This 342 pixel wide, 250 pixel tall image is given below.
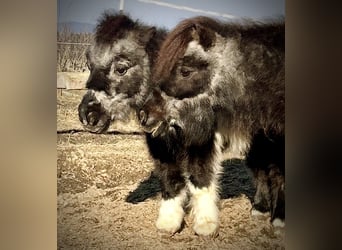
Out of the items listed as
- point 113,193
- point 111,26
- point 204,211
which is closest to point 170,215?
point 204,211

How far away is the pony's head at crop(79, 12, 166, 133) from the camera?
176 cm

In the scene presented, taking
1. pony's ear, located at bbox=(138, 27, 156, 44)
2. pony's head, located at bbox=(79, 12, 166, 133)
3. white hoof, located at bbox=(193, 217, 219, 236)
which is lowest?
white hoof, located at bbox=(193, 217, 219, 236)

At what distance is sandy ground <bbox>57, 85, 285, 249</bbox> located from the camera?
175 centimetres

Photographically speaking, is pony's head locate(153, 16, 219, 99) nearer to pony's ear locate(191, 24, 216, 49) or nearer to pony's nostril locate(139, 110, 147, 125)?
pony's ear locate(191, 24, 216, 49)

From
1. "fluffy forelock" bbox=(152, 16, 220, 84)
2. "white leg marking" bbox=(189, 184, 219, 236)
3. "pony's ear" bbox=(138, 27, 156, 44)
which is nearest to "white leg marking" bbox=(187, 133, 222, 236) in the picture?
"white leg marking" bbox=(189, 184, 219, 236)

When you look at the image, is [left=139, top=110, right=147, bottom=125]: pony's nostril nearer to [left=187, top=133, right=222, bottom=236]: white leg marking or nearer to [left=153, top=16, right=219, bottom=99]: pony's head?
[left=153, top=16, right=219, bottom=99]: pony's head

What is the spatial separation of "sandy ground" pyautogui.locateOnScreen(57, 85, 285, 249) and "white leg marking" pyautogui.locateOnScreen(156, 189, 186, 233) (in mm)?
24

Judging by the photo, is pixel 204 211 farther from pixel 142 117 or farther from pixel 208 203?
pixel 142 117

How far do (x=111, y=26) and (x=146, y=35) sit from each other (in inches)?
5.8

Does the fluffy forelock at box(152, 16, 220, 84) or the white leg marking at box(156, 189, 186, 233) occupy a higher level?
the fluffy forelock at box(152, 16, 220, 84)

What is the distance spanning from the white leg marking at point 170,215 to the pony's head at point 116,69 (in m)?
0.40

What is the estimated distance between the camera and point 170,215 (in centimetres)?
180
